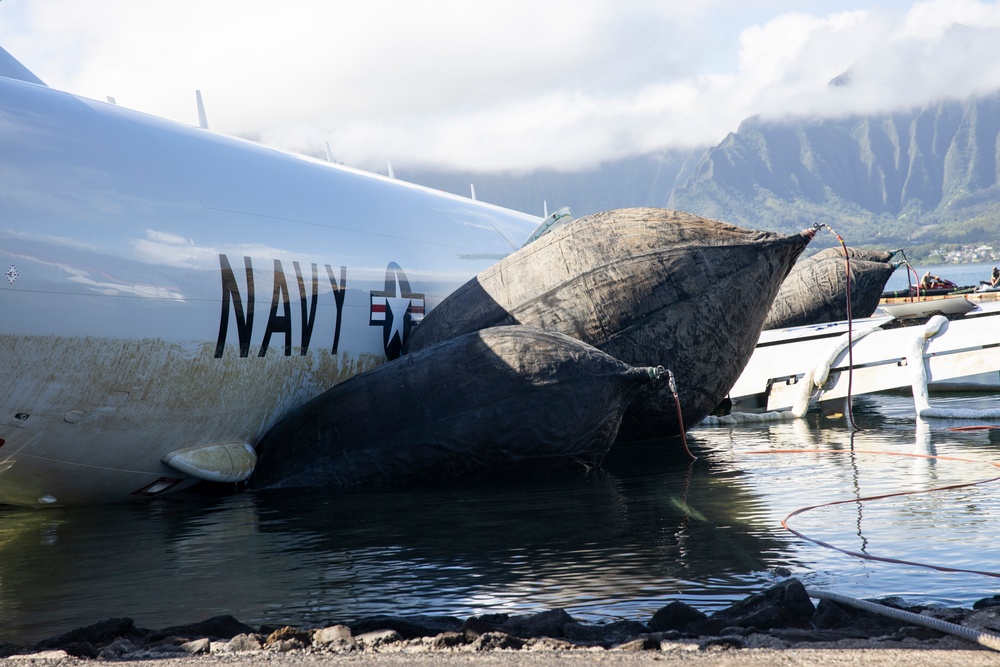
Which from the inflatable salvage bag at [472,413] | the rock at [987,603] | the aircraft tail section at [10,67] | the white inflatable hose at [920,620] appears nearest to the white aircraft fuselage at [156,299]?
the inflatable salvage bag at [472,413]

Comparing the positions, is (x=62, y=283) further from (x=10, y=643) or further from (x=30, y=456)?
(x=10, y=643)

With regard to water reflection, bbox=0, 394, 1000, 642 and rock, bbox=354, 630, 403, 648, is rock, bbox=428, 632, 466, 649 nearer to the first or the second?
rock, bbox=354, 630, 403, 648

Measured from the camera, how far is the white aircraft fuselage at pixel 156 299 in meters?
8.19

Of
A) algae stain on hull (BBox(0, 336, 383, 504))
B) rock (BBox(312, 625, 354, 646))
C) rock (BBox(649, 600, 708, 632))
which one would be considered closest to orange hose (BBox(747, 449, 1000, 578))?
rock (BBox(649, 600, 708, 632))

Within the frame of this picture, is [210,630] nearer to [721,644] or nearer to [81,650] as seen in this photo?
[81,650]

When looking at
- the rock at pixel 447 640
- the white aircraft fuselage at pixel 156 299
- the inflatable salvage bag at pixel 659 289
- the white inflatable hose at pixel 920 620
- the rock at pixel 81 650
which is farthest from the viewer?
the inflatable salvage bag at pixel 659 289

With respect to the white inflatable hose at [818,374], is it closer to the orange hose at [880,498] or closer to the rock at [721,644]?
the orange hose at [880,498]

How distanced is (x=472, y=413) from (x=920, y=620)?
16.6 ft

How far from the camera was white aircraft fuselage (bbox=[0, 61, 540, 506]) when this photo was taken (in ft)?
26.9

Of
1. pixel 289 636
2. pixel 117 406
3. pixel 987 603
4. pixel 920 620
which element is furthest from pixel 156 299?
pixel 987 603

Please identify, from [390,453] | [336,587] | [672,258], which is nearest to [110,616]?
[336,587]

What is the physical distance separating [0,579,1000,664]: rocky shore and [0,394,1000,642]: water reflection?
12.5 inches

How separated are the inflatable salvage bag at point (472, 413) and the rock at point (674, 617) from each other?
13.5 feet

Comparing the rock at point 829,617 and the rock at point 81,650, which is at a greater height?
the rock at point 81,650
